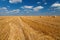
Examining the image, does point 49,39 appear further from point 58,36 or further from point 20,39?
point 20,39

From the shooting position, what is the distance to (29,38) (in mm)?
8336

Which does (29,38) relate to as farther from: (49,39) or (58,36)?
(58,36)

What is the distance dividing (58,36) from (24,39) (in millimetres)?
2665

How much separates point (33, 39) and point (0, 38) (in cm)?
225

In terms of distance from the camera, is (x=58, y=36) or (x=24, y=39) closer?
(x=24, y=39)

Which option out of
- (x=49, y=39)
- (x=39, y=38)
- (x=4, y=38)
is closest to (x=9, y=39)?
(x=4, y=38)

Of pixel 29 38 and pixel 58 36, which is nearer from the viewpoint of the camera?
pixel 29 38

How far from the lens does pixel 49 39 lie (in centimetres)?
850

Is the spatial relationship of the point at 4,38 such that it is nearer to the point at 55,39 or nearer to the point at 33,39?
the point at 33,39

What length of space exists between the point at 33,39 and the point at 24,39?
23.8 inches

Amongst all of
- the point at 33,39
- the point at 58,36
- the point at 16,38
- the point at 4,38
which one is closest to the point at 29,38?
the point at 33,39

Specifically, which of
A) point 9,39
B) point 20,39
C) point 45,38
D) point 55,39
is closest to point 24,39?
point 20,39

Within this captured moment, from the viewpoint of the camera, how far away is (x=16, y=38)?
28.0 feet

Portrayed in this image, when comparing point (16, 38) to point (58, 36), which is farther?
point (58, 36)
